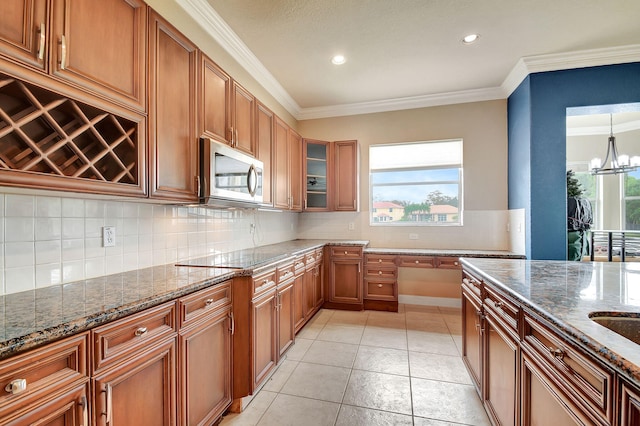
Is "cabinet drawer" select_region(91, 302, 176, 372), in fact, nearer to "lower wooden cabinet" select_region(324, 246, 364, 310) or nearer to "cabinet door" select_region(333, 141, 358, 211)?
"lower wooden cabinet" select_region(324, 246, 364, 310)

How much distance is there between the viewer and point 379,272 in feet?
12.4

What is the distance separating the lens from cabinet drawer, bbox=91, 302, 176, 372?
1.01 metres

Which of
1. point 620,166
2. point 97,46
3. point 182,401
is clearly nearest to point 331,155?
point 97,46

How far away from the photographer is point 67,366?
3.03 ft

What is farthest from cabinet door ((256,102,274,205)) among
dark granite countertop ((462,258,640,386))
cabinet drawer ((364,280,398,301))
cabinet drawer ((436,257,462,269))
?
cabinet drawer ((436,257,462,269))

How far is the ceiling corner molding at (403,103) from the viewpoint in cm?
384

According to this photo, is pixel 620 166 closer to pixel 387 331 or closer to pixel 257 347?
pixel 387 331

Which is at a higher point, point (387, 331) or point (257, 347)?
point (257, 347)

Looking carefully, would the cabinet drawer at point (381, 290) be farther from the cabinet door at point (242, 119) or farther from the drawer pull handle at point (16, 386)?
the drawer pull handle at point (16, 386)

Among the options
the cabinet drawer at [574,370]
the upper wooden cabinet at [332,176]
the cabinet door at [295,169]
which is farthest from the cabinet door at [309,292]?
the cabinet drawer at [574,370]

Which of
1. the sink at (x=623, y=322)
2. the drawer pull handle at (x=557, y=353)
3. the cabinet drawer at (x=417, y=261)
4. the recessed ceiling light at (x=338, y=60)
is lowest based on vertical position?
the cabinet drawer at (x=417, y=261)

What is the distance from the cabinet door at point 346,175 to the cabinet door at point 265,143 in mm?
1349

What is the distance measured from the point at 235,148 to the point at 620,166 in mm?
5900

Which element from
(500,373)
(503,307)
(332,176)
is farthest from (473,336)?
(332,176)
